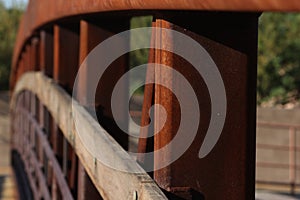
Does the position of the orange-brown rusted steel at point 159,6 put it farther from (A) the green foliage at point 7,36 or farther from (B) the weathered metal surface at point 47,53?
(A) the green foliage at point 7,36

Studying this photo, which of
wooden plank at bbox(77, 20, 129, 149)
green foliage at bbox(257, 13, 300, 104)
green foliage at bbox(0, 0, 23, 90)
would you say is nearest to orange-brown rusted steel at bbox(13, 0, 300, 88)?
wooden plank at bbox(77, 20, 129, 149)

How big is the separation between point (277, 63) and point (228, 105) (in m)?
17.2

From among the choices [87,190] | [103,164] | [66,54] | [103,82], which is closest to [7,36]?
[66,54]

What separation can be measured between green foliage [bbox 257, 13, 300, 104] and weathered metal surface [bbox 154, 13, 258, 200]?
16760mm

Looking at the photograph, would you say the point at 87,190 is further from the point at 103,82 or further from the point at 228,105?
the point at 228,105

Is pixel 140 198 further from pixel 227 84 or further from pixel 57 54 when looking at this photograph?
pixel 57 54

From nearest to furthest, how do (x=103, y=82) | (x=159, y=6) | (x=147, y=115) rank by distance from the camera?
(x=159, y=6) < (x=147, y=115) < (x=103, y=82)

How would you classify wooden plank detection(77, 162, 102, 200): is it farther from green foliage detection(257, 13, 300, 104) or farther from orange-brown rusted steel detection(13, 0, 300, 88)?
green foliage detection(257, 13, 300, 104)

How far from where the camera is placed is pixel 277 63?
60.5 feet

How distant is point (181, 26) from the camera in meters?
1.54

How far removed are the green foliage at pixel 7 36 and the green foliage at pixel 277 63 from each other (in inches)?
306

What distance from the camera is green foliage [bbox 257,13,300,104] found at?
60.3 feet

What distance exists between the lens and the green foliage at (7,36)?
73.2 feet

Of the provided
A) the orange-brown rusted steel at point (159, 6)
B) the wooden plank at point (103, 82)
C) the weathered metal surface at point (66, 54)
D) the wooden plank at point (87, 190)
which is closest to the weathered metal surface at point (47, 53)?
the weathered metal surface at point (66, 54)
